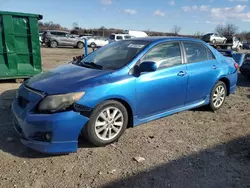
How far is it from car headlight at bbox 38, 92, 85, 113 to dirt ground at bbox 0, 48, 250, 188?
68cm

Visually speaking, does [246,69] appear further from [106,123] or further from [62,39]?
[62,39]

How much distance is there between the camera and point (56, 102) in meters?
3.23

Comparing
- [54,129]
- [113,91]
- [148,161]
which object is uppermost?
[113,91]

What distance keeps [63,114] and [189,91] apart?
242cm

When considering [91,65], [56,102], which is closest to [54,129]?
[56,102]

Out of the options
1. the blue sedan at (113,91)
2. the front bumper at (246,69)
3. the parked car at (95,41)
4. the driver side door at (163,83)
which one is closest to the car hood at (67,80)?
the blue sedan at (113,91)

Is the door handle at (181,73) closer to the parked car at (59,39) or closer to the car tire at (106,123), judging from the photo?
the car tire at (106,123)

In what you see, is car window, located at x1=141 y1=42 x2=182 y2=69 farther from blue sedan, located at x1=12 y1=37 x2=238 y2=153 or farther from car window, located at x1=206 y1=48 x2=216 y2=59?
car window, located at x1=206 y1=48 x2=216 y2=59

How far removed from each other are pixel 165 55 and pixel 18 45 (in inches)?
204

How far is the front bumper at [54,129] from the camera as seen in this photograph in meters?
3.15

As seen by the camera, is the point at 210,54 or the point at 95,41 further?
the point at 95,41

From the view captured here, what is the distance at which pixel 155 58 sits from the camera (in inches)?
166

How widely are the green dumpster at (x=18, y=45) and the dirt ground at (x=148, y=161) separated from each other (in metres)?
3.46

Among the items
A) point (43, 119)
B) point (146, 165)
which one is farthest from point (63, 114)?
point (146, 165)
